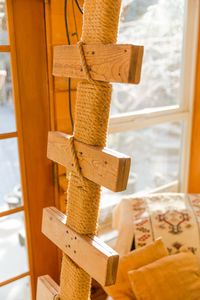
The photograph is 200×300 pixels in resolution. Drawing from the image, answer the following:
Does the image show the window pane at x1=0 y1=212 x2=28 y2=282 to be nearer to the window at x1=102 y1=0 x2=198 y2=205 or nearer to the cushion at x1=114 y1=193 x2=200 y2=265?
the cushion at x1=114 y1=193 x2=200 y2=265

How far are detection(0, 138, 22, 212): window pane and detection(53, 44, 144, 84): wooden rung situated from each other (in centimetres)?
68

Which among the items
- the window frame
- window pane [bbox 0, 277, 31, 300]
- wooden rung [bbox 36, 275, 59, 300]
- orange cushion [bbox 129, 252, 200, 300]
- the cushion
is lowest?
window pane [bbox 0, 277, 31, 300]

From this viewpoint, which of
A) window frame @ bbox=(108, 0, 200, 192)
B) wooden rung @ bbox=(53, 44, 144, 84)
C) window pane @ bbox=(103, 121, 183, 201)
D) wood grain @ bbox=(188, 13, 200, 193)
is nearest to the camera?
wooden rung @ bbox=(53, 44, 144, 84)

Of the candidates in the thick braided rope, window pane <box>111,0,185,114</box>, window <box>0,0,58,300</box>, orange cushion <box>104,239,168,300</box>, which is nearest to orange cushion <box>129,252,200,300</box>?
orange cushion <box>104,239,168,300</box>

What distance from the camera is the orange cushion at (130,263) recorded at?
5.31 ft

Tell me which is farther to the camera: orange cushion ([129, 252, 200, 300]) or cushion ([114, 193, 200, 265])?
cushion ([114, 193, 200, 265])

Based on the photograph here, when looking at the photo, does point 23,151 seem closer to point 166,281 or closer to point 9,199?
point 9,199

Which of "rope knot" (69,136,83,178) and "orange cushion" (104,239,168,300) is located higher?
"rope knot" (69,136,83,178)

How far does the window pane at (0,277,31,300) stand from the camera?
1708 mm

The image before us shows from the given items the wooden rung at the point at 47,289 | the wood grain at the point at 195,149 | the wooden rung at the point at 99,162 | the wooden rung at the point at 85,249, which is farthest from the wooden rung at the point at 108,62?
the wood grain at the point at 195,149

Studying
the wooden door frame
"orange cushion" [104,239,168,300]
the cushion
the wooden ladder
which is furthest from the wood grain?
the wooden ladder

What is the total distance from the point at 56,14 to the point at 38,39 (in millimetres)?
140

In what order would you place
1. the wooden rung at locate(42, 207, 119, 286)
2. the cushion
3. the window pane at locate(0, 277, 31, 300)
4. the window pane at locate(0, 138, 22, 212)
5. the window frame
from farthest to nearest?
the window frame < the cushion < the window pane at locate(0, 277, 31, 300) < the window pane at locate(0, 138, 22, 212) < the wooden rung at locate(42, 207, 119, 286)

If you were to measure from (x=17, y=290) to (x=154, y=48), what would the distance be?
1.81 metres
